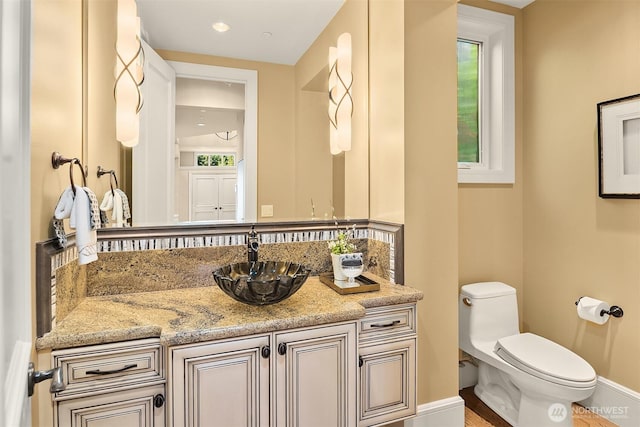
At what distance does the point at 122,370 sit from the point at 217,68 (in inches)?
56.4

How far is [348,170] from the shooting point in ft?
7.00

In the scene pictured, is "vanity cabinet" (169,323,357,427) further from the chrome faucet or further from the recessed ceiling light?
the recessed ceiling light

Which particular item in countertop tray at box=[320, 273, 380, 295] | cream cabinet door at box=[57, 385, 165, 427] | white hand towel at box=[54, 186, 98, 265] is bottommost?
cream cabinet door at box=[57, 385, 165, 427]

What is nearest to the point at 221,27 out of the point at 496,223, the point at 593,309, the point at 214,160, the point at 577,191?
the point at 214,160

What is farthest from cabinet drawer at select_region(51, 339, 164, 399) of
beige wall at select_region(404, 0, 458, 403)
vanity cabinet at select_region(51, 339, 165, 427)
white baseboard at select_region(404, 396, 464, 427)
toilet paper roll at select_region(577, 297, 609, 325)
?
toilet paper roll at select_region(577, 297, 609, 325)

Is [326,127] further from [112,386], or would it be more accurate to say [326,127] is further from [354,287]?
[112,386]

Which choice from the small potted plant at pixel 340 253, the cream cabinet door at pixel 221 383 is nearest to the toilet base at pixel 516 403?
the small potted plant at pixel 340 253

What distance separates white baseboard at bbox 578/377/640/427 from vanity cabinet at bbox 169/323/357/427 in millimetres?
1705

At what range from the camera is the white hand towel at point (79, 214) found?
3.96 ft

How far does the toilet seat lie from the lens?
174 centimetres

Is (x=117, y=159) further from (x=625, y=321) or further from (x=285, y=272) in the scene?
(x=625, y=321)

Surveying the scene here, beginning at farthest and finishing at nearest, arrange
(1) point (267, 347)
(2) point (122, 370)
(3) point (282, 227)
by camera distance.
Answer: (3) point (282, 227) < (1) point (267, 347) < (2) point (122, 370)

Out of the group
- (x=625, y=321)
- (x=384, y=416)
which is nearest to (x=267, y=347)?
(x=384, y=416)

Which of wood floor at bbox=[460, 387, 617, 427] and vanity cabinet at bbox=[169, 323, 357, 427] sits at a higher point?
vanity cabinet at bbox=[169, 323, 357, 427]
